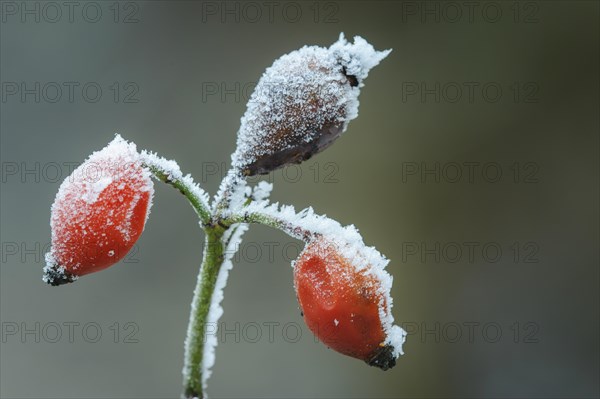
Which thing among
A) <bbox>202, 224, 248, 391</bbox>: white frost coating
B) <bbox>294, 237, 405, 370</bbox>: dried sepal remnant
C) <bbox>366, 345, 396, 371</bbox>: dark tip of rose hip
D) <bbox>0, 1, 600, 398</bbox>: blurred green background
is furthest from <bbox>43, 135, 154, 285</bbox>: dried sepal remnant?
<bbox>0, 1, 600, 398</bbox>: blurred green background

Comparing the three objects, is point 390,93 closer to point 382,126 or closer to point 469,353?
point 382,126

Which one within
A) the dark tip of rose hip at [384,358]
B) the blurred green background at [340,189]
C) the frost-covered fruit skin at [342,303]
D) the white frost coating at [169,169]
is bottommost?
the dark tip of rose hip at [384,358]

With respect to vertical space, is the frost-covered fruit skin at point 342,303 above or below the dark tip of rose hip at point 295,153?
below

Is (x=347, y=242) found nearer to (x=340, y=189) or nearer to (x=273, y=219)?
(x=273, y=219)

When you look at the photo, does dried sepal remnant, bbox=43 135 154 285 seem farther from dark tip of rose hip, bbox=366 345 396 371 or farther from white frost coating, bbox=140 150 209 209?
dark tip of rose hip, bbox=366 345 396 371

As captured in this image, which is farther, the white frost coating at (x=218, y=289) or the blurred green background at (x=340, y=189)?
the blurred green background at (x=340, y=189)

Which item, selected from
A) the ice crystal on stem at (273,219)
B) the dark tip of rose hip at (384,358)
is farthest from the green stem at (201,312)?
the dark tip of rose hip at (384,358)

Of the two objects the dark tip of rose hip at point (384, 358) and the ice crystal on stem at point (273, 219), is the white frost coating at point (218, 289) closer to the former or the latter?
the ice crystal on stem at point (273, 219)
